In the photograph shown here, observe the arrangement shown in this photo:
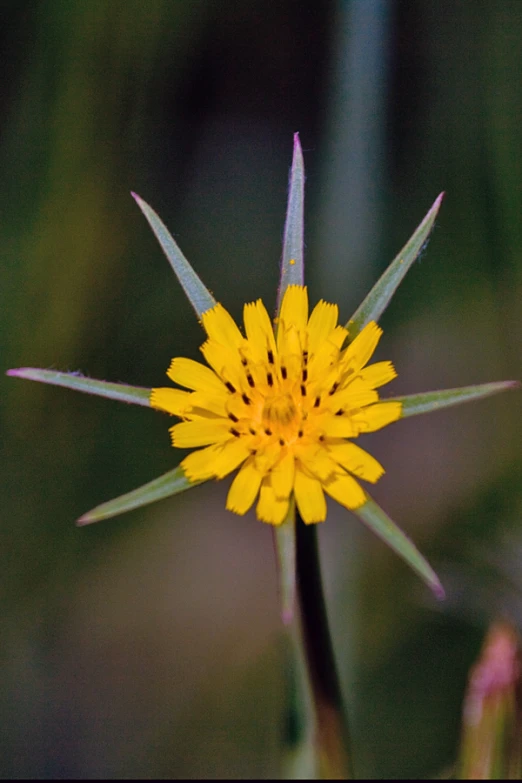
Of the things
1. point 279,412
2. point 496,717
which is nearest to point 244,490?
point 279,412

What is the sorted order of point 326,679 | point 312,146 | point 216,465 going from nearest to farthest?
point 216,465, point 326,679, point 312,146

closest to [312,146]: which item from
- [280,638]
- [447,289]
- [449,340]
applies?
[447,289]

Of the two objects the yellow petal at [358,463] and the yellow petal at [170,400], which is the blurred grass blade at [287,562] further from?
the yellow petal at [170,400]

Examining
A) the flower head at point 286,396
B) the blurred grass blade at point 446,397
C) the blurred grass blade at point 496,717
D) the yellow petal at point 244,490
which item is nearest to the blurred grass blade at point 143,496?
the flower head at point 286,396

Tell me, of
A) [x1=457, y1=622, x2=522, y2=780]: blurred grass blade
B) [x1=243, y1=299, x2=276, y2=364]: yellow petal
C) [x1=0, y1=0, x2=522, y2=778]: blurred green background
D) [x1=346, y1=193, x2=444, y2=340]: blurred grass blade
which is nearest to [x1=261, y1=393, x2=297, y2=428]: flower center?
[x1=243, y1=299, x2=276, y2=364]: yellow petal

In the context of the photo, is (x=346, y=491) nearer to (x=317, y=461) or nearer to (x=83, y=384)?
(x=317, y=461)

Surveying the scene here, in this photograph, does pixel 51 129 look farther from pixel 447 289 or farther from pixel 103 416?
pixel 447 289
